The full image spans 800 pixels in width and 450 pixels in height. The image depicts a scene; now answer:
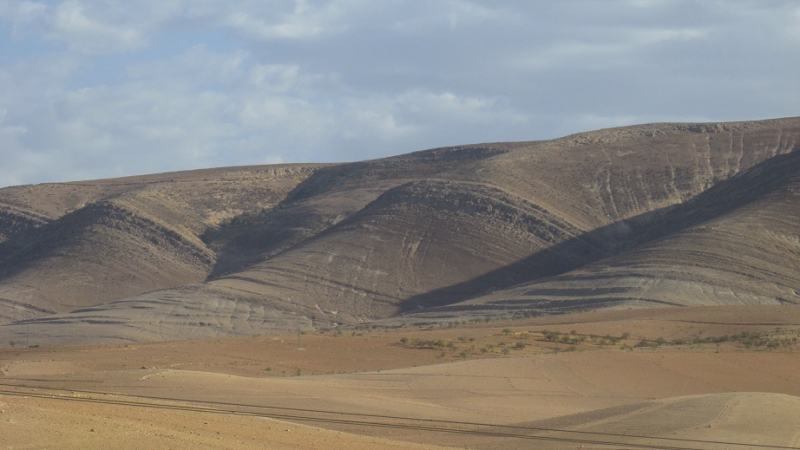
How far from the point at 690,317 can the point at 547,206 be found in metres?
38.8

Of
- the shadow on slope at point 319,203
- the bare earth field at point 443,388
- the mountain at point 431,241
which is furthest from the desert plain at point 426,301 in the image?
the shadow on slope at point 319,203

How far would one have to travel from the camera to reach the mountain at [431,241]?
65938 millimetres

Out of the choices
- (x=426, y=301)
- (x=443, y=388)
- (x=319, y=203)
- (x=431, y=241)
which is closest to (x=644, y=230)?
(x=431, y=241)

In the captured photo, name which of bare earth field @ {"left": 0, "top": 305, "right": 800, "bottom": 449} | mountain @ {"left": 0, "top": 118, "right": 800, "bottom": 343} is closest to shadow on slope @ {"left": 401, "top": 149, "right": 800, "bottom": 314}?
mountain @ {"left": 0, "top": 118, "right": 800, "bottom": 343}

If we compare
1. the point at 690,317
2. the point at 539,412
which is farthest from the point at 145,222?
the point at 539,412

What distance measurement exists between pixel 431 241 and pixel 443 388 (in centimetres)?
5274

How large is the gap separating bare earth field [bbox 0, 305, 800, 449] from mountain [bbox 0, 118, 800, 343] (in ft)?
43.9

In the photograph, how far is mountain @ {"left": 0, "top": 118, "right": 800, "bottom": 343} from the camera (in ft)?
216

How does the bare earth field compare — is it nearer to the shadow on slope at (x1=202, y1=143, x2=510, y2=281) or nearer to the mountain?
the mountain

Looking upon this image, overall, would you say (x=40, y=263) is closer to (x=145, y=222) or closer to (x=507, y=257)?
(x=145, y=222)

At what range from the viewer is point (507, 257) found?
81562 millimetres

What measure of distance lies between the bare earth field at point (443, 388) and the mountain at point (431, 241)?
1338cm

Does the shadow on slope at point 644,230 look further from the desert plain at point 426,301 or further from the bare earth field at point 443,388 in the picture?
the bare earth field at point 443,388

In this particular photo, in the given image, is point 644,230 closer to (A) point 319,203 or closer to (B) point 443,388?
(A) point 319,203
